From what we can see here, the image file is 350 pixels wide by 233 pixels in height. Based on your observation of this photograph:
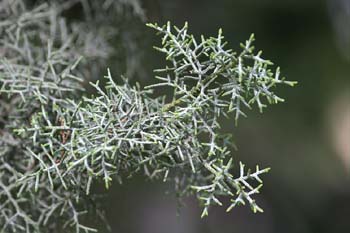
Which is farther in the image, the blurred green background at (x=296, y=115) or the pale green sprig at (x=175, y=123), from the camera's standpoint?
the blurred green background at (x=296, y=115)

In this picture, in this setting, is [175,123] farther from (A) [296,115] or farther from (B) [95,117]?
(A) [296,115]

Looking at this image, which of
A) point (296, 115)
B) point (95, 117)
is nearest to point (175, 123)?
point (95, 117)

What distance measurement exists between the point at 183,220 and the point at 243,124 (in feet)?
2.06

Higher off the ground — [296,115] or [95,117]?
[296,115]

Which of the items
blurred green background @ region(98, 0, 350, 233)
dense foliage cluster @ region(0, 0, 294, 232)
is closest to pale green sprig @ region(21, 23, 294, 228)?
dense foliage cluster @ region(0, 0, 294, 232)

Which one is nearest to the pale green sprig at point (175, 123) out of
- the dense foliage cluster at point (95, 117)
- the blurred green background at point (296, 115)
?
the dense foliage cluster at point (95, 117)

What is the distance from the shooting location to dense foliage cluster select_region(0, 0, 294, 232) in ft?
1.72

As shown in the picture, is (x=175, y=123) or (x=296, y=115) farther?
(x=296, y=115)

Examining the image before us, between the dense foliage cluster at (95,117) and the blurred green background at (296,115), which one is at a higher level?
the blurred green background at (296,115)

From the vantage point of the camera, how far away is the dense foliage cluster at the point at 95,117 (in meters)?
0.53

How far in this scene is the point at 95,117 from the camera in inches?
21.0

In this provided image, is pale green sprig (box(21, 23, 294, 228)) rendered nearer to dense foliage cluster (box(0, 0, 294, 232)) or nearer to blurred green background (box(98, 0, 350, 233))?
dense foliage cluster (box(0, 0, 294, 232))

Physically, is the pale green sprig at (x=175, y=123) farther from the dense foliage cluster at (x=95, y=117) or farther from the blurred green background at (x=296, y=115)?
the blurred green background at (x=296, y=115)

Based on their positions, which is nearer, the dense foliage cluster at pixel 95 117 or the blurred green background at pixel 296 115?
the dense foliage cluster at pixel 95 117
